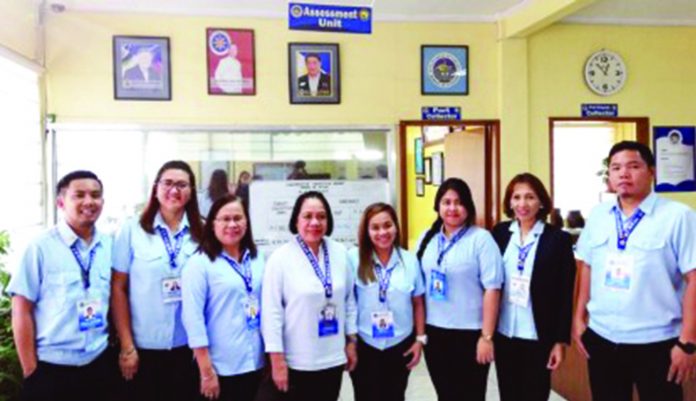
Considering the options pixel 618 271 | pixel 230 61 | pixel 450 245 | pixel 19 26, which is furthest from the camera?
pixel 230 61

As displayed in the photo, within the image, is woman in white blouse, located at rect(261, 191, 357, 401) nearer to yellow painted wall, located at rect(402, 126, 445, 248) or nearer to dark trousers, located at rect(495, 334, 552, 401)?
dark trousers, located at rect(495, 334, 552, 401)

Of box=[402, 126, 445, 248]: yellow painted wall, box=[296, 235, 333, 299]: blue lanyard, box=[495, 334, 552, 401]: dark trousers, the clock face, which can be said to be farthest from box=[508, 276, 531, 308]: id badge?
box=[402, 126, 445, 248]: yellow painted wall

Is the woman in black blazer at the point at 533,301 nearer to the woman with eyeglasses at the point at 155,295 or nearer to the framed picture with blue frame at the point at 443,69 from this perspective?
the woman with eyeglasses at the point at 155,295

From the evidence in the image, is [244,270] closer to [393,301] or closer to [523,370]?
[393,301]

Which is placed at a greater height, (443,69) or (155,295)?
(443,69)

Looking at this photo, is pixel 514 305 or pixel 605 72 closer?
pixel 514 305

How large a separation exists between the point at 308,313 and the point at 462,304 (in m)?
0.68

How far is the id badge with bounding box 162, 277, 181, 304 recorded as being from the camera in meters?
2.17

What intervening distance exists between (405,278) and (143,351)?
1105 mm

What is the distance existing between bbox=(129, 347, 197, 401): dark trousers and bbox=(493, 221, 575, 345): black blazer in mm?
1449

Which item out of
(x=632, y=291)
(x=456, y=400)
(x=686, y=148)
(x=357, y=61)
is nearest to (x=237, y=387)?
(x=456, y=400)

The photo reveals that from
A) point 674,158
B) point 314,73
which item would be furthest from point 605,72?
point 314,73

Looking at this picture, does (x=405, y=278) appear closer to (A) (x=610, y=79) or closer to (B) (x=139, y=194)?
(B) (x=139, y=194)

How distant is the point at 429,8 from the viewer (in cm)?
439
